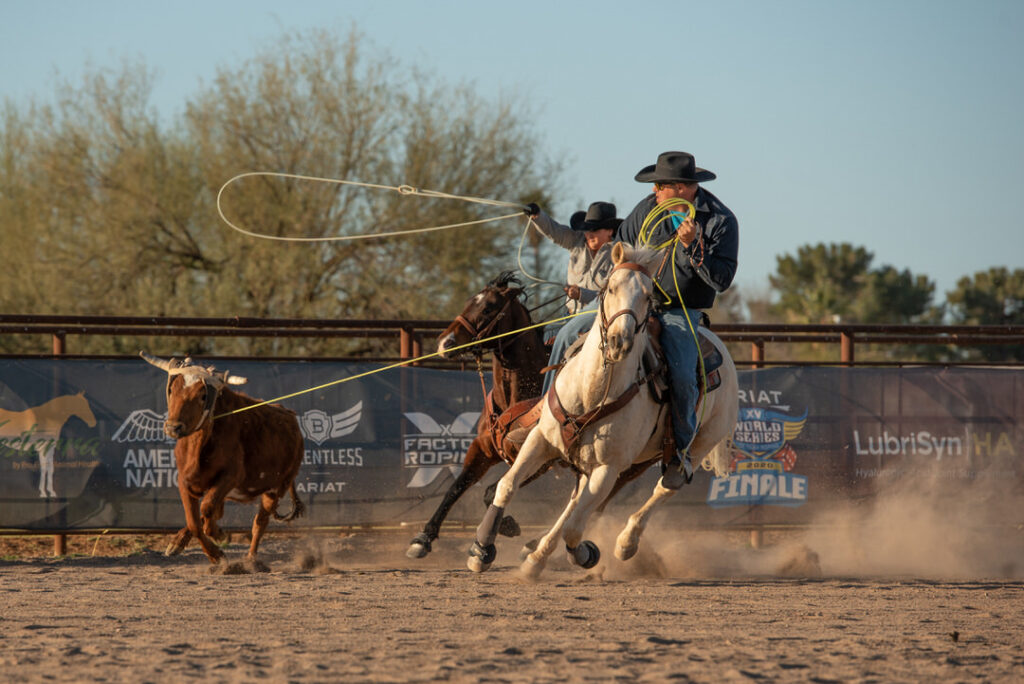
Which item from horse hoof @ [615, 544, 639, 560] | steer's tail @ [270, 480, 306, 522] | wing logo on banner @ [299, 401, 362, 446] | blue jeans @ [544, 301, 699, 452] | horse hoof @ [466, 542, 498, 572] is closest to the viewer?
horse hoof @ [466, 542, 498, 572]

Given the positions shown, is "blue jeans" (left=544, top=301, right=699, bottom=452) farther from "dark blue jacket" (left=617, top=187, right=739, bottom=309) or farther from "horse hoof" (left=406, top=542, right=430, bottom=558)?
"horse hoof" (left=406, top=542, right=430, bottom=558)

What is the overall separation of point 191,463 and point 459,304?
12533mm

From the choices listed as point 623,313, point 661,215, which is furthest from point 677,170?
point 623,313

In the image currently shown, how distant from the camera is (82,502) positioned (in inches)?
341

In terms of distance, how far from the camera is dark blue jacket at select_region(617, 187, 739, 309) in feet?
22.9

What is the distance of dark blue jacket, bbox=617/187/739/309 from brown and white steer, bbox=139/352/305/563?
300cm

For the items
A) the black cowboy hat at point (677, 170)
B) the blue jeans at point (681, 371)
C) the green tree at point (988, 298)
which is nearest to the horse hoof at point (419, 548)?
the blue jeans at point (681, 371)

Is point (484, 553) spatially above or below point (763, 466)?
below

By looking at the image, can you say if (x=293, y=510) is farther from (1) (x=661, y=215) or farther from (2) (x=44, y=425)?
(1) (x=661, y=215)

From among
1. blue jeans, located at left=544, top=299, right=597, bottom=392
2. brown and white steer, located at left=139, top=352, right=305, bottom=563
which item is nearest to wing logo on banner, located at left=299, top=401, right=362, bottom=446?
brown and white steer, located at left=139, top=352, right=305, bottom=563

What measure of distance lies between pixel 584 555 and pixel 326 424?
330cm

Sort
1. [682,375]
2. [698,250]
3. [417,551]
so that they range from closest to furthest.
Result: [682,375] → [698,250] → [417,551]

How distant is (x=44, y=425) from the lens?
8680 millimetres

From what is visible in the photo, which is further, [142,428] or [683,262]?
[142,428]
